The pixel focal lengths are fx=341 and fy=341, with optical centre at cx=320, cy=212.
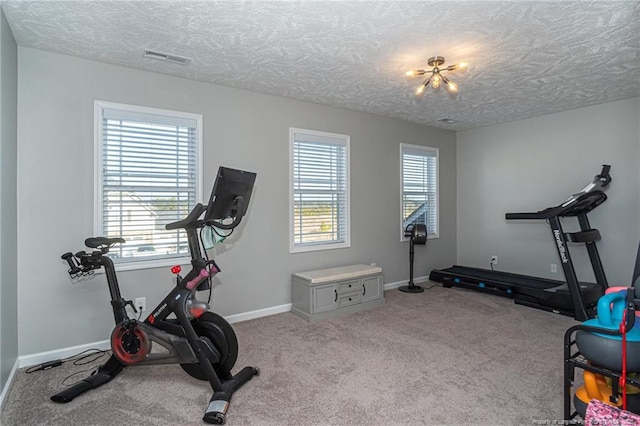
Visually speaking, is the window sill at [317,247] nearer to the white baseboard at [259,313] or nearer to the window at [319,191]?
the window at [319,191]

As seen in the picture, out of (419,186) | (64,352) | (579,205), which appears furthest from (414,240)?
(64,352)

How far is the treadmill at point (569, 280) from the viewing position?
147 inches

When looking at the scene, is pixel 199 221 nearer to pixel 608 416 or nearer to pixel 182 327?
pixel 182 327

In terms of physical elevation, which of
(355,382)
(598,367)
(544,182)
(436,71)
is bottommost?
(355,382)

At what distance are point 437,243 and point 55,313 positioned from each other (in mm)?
5080

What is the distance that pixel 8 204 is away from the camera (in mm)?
2344

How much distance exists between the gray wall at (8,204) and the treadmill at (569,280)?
490 centimetres

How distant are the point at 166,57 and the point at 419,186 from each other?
404 centimetres

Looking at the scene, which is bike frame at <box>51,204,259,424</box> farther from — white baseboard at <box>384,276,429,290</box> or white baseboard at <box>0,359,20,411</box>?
white baseboard at <box>384,276,429,290</box>

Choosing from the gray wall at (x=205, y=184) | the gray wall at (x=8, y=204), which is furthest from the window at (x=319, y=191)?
the gray wall at (x=8, y=204)

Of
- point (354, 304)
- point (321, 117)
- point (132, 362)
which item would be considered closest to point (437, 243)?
point (354, 304)

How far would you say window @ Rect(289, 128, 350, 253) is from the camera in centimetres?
421

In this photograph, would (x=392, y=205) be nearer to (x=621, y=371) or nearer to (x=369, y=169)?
(x=369, y=169)

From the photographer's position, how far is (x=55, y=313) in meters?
2.81
